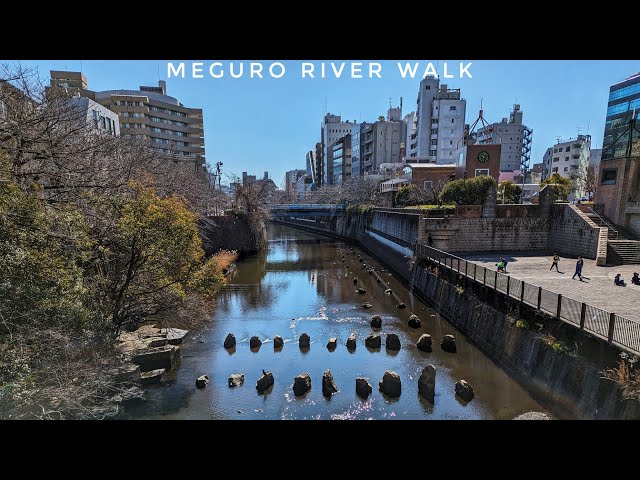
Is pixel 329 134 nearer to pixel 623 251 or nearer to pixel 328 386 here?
pixel 623 251

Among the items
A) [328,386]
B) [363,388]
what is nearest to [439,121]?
[363,388]

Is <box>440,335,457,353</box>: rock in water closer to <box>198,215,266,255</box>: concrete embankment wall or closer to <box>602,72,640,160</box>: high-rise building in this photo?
<box>602,72,640,160</box>: high-rise building

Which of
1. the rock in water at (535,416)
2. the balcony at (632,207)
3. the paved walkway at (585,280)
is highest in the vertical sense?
the balcony at (632,207)

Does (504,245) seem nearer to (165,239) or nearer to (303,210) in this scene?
(165,239)

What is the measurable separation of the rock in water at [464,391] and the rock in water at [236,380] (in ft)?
22.6

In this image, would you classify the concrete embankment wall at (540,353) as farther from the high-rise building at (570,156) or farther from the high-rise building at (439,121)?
the high-rise building at (570,156)

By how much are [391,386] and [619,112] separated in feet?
73.8

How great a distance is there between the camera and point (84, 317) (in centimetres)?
796

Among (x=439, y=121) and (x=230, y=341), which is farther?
(x=439, y=121)

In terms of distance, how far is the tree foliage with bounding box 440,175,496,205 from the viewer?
75.4 feet

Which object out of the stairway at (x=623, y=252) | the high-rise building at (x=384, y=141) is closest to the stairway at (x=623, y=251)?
the stairway at (x=623, y=252)

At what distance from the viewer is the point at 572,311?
362 inches

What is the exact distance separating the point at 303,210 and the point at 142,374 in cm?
4229

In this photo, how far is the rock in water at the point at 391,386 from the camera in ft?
34.7
